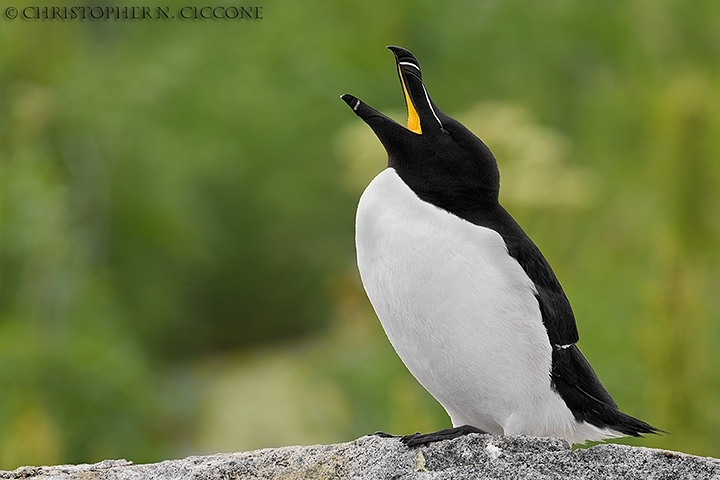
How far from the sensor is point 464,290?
1560mm

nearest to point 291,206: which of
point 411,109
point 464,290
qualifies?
point 411,109

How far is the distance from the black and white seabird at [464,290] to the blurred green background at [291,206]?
81.0 inches

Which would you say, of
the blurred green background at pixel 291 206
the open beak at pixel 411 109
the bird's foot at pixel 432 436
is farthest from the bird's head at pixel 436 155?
the blurred green background at pixel 291 206

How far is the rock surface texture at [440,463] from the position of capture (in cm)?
150

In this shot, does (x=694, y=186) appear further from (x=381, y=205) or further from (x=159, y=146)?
(x=159, y=146)

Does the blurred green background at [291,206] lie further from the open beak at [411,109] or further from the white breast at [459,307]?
the open beak at [411,109]

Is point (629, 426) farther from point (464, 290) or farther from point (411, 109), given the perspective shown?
point (411, 109)

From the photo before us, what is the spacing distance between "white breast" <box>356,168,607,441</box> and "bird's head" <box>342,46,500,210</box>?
0.09ft

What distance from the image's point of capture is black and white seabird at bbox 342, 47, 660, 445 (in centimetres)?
156

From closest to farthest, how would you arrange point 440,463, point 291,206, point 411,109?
1. point 440,463
2. point 411,109
3. point 291,206

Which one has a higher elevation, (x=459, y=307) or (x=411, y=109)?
(x=411, y=109)

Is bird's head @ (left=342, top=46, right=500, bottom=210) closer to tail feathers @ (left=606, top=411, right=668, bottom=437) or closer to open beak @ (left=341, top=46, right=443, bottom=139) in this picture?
open beak @ (left=341, top=46, right=443, bottom=139)

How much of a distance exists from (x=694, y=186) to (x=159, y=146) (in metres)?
3.71

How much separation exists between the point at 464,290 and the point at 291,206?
517 cm
